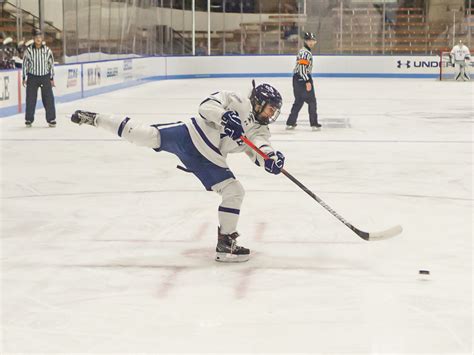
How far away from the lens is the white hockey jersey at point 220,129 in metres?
4.45

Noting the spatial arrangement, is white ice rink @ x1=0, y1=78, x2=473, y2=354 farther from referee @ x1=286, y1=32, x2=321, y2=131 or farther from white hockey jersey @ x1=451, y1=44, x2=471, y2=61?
white hockey jersey @ x1=451, y1=44, x2=471, y2=61

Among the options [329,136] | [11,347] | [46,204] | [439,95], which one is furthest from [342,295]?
[439,95]

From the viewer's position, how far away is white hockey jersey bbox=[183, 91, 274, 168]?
4445 mm

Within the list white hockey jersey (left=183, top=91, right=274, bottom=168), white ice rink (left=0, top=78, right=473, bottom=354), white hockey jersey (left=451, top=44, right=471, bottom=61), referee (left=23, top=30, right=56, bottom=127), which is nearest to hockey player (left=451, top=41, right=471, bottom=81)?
white hockey jersey (left=451, top=44, right=471, bottom=61)

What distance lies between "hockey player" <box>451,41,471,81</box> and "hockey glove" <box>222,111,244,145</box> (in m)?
20.1

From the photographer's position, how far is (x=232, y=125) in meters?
4.31

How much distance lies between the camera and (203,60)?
1025 inches

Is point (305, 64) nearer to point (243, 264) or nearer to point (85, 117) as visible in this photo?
point (85, 117)

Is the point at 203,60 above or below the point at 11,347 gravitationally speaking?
above

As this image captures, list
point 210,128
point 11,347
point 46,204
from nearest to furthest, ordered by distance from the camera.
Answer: point 11,347 < point 210,128 < point 46,204

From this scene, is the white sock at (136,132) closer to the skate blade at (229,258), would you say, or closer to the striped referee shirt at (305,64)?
the skate blade at (229,258)

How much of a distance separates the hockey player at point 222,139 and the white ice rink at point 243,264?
263 millimetres

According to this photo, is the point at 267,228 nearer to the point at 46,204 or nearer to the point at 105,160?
the point at 46,204

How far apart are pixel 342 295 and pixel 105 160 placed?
509 centimetres
